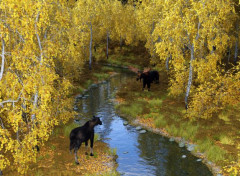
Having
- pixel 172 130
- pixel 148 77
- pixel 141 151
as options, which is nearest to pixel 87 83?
pixel 148 77

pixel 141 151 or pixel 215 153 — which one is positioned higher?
pixel 215 153

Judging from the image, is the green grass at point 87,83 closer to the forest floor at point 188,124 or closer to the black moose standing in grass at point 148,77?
the forest floor at point 188,124

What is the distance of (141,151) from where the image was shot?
14445 millimetres

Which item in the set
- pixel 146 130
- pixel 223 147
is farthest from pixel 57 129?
pixel 223 147

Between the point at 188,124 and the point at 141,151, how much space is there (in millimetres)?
4848

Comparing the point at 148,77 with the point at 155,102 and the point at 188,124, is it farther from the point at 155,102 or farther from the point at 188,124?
the point at 188,124

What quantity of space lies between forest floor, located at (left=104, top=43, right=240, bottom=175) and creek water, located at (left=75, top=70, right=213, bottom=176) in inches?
32.8

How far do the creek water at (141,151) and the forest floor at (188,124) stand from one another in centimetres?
83

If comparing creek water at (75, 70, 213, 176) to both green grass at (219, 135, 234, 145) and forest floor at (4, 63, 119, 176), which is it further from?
green grass at (219, 135, 234, 145)

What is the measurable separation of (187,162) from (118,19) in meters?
43.2

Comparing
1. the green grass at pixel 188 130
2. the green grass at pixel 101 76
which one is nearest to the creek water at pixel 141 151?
the green grass at pixel 188 130

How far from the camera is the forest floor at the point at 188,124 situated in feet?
43.3

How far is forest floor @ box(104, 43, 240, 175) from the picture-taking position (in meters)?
13.2

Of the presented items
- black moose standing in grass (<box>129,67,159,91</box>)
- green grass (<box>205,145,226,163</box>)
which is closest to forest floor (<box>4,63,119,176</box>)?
green grass (<box>205,145,226,163</box>)
